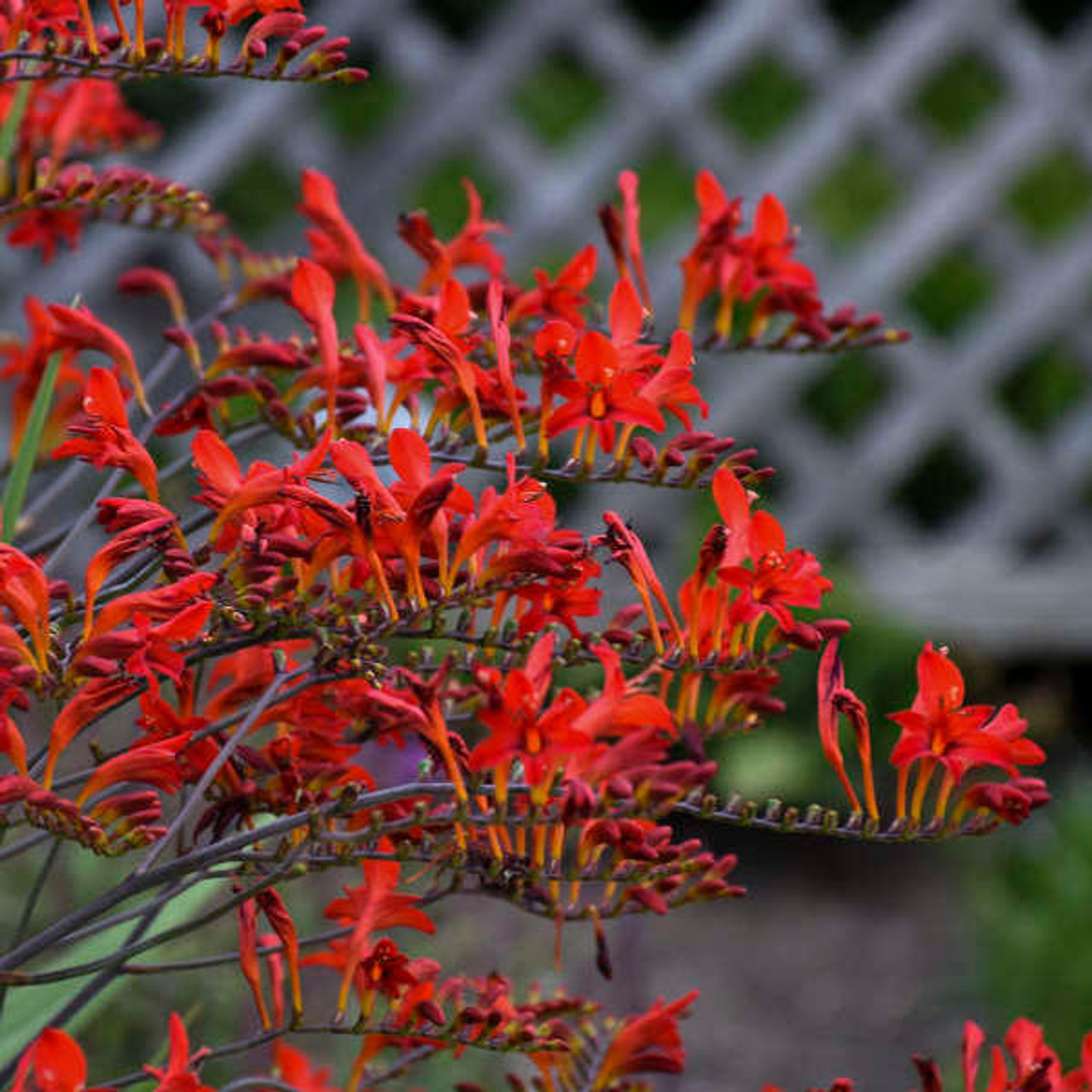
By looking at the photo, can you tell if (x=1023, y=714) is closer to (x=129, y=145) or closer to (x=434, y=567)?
(x=129, y=145)

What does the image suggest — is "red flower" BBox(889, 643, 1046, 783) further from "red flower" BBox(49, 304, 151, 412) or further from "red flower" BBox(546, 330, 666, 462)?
"red flower" BBox(49, 304, 151, 412)

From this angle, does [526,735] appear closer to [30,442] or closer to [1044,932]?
[30,442]

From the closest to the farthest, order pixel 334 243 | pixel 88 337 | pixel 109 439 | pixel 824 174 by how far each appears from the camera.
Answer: pixel 109 439
pixel 88 337
pixel 334 243
pixel 824 174

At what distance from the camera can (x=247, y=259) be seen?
1.11m

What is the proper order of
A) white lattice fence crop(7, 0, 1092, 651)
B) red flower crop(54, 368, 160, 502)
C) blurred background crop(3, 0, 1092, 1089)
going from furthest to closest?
white lattice fence crop(7, 0, 1092, 651)
blurred background crop(3, 0, 1092, 1089)
red flower crop(54, 368, 160, 502)

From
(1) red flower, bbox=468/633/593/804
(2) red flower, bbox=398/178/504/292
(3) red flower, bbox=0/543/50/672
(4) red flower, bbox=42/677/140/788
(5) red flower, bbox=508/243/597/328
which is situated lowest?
(1) red flower, bbox=468/633/593/804

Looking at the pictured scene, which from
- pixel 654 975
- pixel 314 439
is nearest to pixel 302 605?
pixel 314 439

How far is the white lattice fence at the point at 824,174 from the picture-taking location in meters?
3.76

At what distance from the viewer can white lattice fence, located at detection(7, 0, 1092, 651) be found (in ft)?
12.3

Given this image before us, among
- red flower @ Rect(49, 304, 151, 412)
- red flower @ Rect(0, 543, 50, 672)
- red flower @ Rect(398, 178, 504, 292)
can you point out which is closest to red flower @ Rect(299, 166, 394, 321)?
red flower @ Rect(398, 178, 504, 292)

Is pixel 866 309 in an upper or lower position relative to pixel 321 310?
upper

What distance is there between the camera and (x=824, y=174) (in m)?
4.05

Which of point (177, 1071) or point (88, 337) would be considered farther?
point (88, 337)

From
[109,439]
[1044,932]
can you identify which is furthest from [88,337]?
[1044,932]
